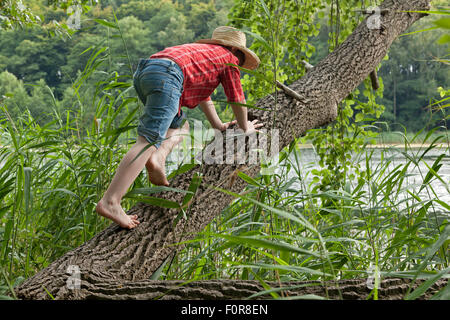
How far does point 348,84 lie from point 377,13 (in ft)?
1.68

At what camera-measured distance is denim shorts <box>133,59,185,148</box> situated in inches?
61.0

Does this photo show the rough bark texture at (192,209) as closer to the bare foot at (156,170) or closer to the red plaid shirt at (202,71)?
the bare foot at (156,170)

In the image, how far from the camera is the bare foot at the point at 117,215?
143cm

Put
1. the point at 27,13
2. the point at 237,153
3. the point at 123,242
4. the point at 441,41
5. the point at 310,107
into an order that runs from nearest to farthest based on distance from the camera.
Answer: the point at 441,41 < the point at 123,242 < the point at 237,153 < the point at 310,107 < the point at 27,13

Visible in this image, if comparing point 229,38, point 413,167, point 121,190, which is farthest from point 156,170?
point 413,167

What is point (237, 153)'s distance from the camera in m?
1.82

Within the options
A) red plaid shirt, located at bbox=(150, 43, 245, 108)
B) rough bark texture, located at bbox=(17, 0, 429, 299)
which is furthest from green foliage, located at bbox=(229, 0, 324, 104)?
red plaid shirt, located at bbox=(150, 43, 245, 108)

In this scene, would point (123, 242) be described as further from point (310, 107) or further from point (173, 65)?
point (310, 107)

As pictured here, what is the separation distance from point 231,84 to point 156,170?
0.50 meters

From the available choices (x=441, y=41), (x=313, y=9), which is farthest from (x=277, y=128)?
(x=441, y=41)

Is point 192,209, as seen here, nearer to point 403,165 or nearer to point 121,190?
point 121,190

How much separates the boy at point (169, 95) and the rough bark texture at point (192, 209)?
0.09 metres

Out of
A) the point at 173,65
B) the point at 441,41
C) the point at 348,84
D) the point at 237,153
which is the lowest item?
the point at 237,153

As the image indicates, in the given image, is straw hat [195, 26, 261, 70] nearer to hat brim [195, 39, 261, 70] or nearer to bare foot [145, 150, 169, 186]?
hat brim [195, 39, 261, 70]
